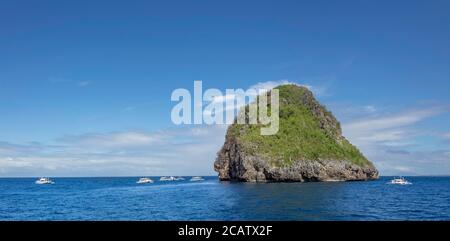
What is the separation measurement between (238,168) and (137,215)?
3034 inches

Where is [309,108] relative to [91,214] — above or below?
above

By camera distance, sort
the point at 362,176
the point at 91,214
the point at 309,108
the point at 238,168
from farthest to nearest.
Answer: the point at 309,108, the point at 362,176, the point at 238,168, the point at 91,214

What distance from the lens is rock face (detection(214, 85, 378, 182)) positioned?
352 ft

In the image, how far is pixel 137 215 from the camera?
36500 millimetres

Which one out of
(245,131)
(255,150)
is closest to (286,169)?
(255,150)

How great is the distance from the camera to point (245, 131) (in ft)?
384

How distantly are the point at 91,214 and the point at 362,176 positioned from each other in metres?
99.0

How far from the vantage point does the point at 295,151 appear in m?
113

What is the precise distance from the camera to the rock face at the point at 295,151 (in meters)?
107
